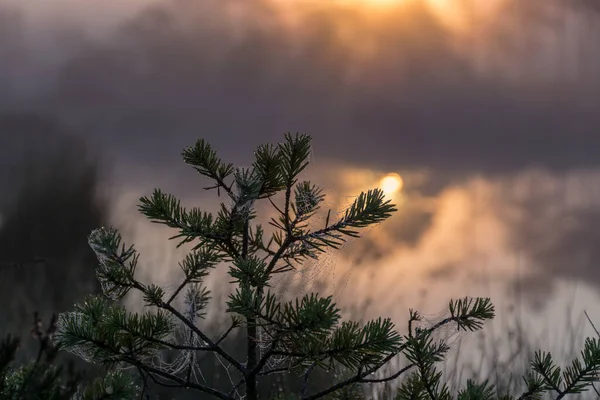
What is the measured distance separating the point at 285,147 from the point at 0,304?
7.07m

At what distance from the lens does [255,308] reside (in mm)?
2158

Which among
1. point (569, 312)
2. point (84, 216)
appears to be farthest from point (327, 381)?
point (84, 216)

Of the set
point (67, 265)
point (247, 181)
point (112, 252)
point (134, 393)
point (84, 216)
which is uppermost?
point (84, 216)

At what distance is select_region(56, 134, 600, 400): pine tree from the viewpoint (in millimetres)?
2213

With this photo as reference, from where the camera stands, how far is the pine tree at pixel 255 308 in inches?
87.1

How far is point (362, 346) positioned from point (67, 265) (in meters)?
8.43

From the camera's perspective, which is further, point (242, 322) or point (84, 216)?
point (84, 216)

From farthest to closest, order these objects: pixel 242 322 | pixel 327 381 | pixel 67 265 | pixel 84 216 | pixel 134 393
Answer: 1. pixel 84 216
2. pixel 67 265
3. pixel 327 381
4. pixel 242 322
5. pixel 134 393

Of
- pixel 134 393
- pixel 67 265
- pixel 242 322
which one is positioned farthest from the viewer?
pixel 67 265

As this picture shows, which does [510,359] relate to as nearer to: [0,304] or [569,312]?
[569,312]

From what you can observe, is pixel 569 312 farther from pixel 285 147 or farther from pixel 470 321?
pixel 285 147

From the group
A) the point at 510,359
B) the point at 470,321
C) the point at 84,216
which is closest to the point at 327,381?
the point at 510,359

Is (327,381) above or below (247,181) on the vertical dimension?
above

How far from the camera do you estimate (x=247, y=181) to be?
2439 millimetres
